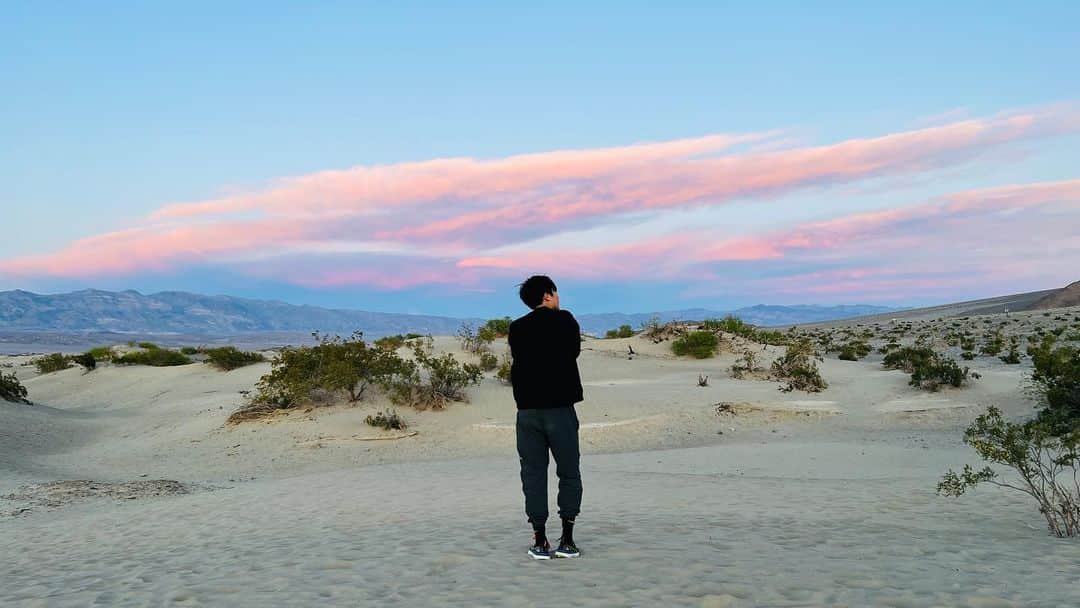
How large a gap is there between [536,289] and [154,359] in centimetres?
3489

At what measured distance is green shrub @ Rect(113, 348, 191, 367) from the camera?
35469 mm

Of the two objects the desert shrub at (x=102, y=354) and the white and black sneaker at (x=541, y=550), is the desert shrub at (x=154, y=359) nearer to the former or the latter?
the desert shrub at (x=102, y=354)

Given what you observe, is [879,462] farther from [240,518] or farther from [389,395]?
[389,395]

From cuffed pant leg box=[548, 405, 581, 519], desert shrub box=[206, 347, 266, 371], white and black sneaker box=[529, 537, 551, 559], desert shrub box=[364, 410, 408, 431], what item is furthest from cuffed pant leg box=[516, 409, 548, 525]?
desert shrub box=[206, 347, 266, 371]

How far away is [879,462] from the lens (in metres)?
13.8

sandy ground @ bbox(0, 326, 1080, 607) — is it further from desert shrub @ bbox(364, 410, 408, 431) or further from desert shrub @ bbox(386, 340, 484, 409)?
desert shrub @ bbox(386, 340, 484, 409)

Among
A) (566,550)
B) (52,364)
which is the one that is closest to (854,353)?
(566,550)

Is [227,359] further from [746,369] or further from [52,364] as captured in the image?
[746,369]

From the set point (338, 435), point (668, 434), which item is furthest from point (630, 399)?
point (338, 435)

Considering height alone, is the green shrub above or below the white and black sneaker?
above

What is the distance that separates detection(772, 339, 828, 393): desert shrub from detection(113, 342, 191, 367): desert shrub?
28065 mm

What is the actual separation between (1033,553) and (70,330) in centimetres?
23186

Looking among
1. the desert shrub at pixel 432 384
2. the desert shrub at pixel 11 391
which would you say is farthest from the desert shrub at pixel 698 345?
the desert shrub at pixel 11 391

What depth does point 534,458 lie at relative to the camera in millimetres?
6262
